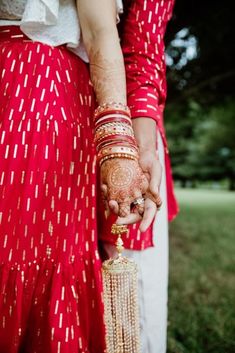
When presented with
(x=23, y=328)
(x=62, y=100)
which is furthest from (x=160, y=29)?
(x=23, y=328)

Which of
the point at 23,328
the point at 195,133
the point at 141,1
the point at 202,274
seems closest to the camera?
the point at 23,328

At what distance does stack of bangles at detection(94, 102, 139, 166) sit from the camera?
0.97 metres

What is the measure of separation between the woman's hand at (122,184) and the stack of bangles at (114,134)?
2cm

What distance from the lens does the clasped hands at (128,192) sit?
3.10 ft

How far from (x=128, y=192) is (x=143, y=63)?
40 cm

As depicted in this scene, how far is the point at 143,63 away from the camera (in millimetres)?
1194

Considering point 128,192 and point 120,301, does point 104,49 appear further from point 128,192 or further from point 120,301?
point 120,301

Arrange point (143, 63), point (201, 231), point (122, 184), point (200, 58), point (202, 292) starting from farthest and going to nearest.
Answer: point (201, 231), point (200, 58), point (202, 292), point (143, 63), point (122, 184)

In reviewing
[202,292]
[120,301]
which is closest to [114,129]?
[120,301]

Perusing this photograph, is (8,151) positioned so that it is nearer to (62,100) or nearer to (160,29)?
(62,100)

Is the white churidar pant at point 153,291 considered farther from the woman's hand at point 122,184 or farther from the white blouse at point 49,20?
the white blouse at point 49,20

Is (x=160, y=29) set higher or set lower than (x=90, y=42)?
higher

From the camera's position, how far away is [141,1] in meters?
1.24

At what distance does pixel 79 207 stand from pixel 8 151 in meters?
0.21
